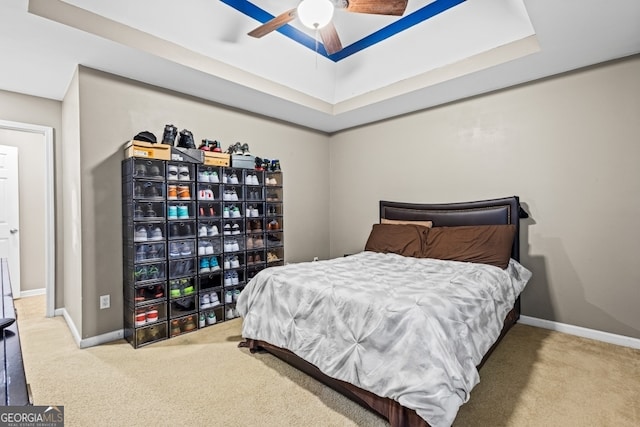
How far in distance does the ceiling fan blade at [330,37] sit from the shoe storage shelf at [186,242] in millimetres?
1559

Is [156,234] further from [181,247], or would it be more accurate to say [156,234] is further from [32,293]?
[32,293]

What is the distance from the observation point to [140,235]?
2.70 metres

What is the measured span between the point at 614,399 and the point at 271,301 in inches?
88.0

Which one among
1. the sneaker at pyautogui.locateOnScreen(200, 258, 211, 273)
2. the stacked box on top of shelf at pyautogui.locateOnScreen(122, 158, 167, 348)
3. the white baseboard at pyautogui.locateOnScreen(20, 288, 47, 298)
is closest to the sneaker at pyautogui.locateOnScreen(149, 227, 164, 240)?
the stacked box on top of shelf at pyautogui.locateOnScreen(122, 158, 167, 348)

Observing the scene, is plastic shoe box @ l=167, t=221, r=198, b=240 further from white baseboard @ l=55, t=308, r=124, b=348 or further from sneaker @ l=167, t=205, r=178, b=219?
white baseboard @ l=55, t=308, r=124, b=348

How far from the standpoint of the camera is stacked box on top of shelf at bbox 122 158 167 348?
8.74 ft

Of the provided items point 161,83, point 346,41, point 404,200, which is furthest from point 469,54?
point 161,83

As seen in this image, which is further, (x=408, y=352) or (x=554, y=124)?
(x=554, y=124)

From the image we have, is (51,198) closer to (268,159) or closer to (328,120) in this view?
(268,159)

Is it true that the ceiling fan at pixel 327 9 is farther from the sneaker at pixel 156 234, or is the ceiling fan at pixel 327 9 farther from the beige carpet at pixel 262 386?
the beige carpet at pixel 262 386

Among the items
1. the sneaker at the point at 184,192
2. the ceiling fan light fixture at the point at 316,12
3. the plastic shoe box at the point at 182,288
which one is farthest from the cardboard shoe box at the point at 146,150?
the ceiling fan light fixture at the point at 316,12

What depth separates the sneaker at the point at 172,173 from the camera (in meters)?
2.85

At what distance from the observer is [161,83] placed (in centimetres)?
307

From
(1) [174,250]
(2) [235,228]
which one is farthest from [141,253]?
(2) [235,228]
